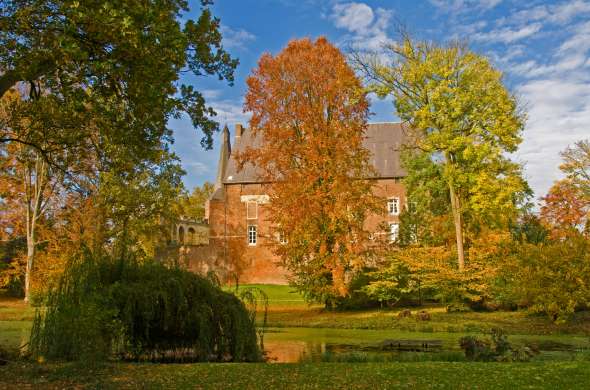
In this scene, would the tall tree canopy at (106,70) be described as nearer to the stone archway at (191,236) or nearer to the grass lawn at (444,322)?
the grass lawn at (444,322)

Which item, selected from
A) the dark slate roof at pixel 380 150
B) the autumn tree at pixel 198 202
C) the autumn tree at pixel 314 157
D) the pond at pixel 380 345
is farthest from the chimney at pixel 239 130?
the pond at pixel 380 345

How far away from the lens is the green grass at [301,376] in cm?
707

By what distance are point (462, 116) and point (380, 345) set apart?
1391cm

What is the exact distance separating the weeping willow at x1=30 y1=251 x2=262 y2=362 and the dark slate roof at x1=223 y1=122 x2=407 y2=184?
3498cm

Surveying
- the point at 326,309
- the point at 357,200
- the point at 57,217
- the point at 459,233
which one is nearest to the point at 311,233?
the point at 357,200

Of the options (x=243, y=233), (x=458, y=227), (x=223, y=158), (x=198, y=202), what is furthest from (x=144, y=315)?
(x=198, y=202)

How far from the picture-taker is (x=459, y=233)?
23.9 meters

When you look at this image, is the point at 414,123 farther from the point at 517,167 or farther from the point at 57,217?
the point at 57,217

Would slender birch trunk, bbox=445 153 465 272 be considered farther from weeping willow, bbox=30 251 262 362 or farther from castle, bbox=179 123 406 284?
castle, bbox=179 123 406 284

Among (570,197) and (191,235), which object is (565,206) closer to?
(570,197)

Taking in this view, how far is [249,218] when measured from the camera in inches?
1877

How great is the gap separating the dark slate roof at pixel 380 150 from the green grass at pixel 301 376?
122 ft

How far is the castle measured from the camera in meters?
45.7

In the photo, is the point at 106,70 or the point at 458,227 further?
the point at 458,227
